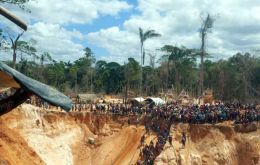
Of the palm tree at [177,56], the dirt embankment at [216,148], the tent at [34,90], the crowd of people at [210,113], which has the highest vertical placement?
the palm tree at [177,56]

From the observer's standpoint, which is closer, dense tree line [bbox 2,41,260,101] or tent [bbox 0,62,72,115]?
tent [bbox 0,62,72,115]

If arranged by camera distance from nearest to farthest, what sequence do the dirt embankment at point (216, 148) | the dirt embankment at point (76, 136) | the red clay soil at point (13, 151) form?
the red clay soil at point (13, 151)
the dirt embankment at point (216, 148)
the dirt embankment at point (76, 136)

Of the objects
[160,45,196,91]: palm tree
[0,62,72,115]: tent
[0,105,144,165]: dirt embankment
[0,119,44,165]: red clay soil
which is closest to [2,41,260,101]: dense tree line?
[160,45,196,91]: palm tree

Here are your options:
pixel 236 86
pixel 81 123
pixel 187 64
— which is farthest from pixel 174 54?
pixel 81 123

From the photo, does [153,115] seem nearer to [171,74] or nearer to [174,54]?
[174,54]

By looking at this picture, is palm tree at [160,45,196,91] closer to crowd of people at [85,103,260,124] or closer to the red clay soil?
crowd of people at [85,103,260,124]

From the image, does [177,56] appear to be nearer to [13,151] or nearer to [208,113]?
[208,113]

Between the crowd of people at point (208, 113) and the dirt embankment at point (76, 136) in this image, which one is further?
the dirt embankment at point (76, 136)

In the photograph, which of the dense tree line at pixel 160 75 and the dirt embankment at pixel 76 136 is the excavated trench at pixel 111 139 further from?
the dense tree line at pixel 160 75

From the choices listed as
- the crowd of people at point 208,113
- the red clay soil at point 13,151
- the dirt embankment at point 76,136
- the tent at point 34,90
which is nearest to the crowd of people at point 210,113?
the crowd of people at point 208,113
